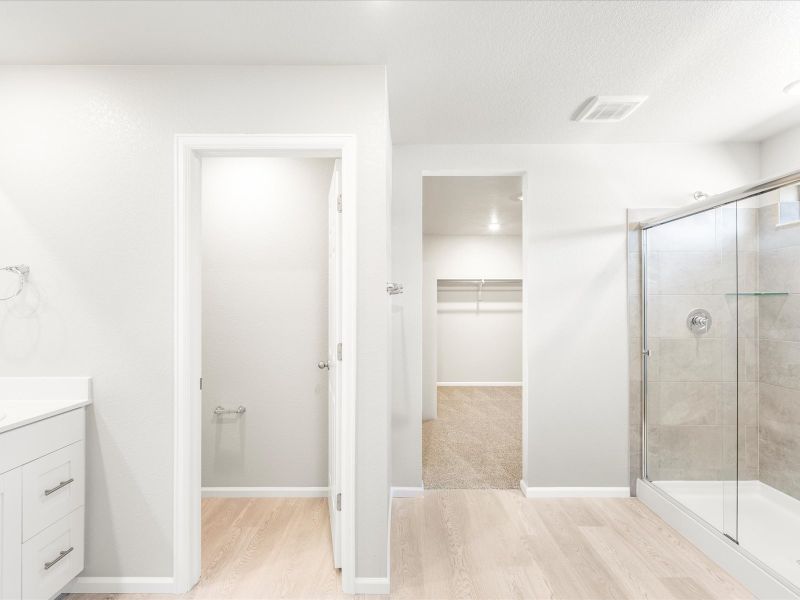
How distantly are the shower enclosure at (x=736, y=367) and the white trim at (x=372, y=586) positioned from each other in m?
1.73

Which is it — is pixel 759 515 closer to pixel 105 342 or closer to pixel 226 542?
pixel 226 542

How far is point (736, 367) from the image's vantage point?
8.28 feet

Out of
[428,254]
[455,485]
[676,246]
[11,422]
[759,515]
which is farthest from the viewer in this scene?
[428,254]

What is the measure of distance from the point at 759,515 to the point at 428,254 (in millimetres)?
5284

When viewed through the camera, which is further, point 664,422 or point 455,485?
point 455,485

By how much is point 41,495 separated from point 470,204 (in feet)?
14.3

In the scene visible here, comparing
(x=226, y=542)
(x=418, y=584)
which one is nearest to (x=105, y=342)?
(x=226, y=542)

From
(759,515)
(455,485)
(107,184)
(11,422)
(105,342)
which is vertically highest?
(107,184)

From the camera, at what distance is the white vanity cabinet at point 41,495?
1.63m

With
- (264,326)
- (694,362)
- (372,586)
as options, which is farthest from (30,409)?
(694,362)

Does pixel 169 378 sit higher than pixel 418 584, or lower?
higher

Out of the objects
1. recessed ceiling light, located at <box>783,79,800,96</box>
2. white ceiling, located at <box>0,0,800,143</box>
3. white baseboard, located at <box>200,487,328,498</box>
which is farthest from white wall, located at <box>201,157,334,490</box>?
recessed ceiling light, located at <box>783,79,800,96</box>

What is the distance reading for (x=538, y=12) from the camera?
172cm

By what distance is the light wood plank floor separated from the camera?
2.07 m
